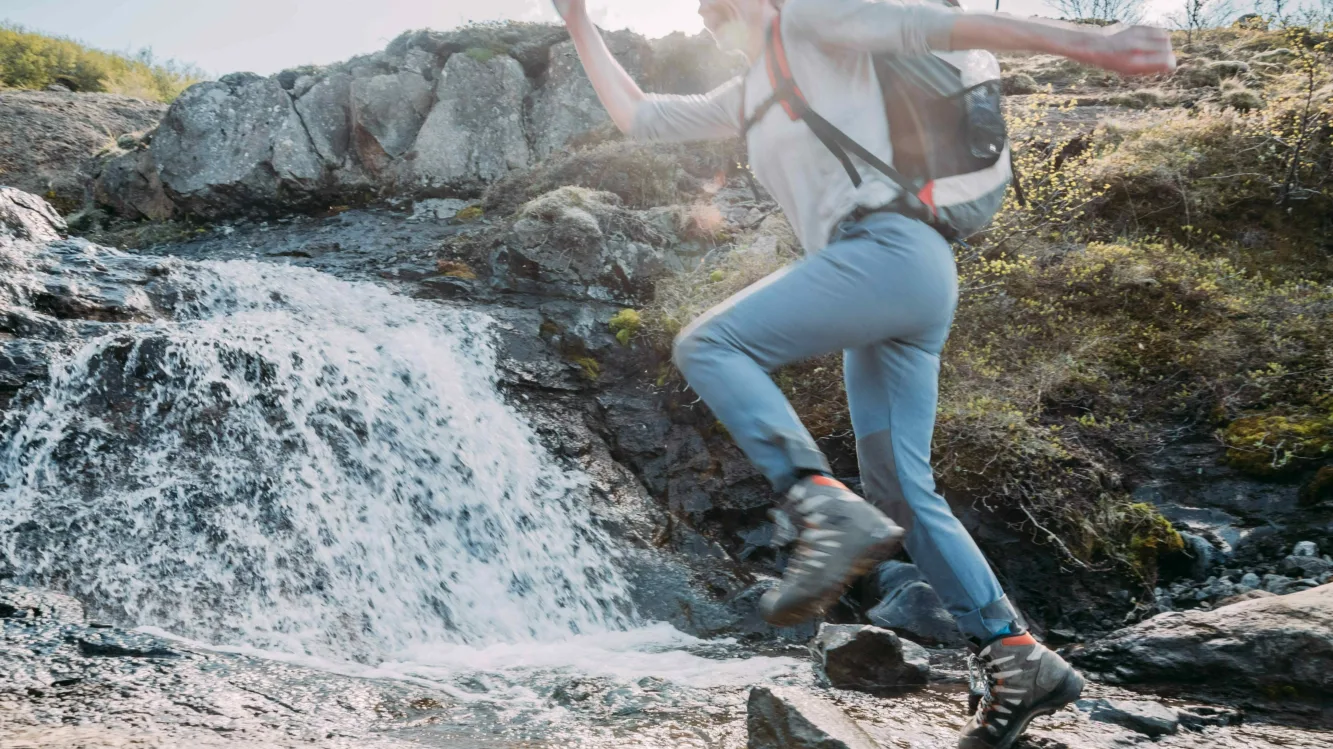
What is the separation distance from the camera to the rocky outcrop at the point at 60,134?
1548cm

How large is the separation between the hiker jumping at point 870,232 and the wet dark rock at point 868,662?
1.75m

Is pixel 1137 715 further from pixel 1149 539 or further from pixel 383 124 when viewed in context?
pixel 383 124

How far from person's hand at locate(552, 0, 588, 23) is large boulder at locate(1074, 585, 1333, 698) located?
3.75 metres

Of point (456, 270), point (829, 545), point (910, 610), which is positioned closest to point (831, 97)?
point (829, 545)

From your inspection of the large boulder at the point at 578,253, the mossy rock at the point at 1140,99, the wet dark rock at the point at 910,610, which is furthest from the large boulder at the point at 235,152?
the mossy rock at the point at 1140,99

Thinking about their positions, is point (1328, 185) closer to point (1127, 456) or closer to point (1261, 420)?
point (1261, 420)

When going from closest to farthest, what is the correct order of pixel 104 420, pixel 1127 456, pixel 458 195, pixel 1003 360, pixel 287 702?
pixel 287 702
pixel 104 420
pixel 1127 456
pixel 1003 360
pixel 458 195

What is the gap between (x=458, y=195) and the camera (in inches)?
579

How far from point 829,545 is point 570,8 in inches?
73.2

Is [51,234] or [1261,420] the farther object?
[51,234]

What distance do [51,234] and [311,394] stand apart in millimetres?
4681

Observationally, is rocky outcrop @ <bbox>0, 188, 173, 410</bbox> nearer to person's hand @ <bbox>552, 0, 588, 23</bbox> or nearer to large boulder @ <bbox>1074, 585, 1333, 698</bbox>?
person's hand @ <bbox>552, 0, 588, 23</bbox>

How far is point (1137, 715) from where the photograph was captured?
10.1 ft

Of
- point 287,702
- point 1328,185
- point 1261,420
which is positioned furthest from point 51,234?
point 1328,185
